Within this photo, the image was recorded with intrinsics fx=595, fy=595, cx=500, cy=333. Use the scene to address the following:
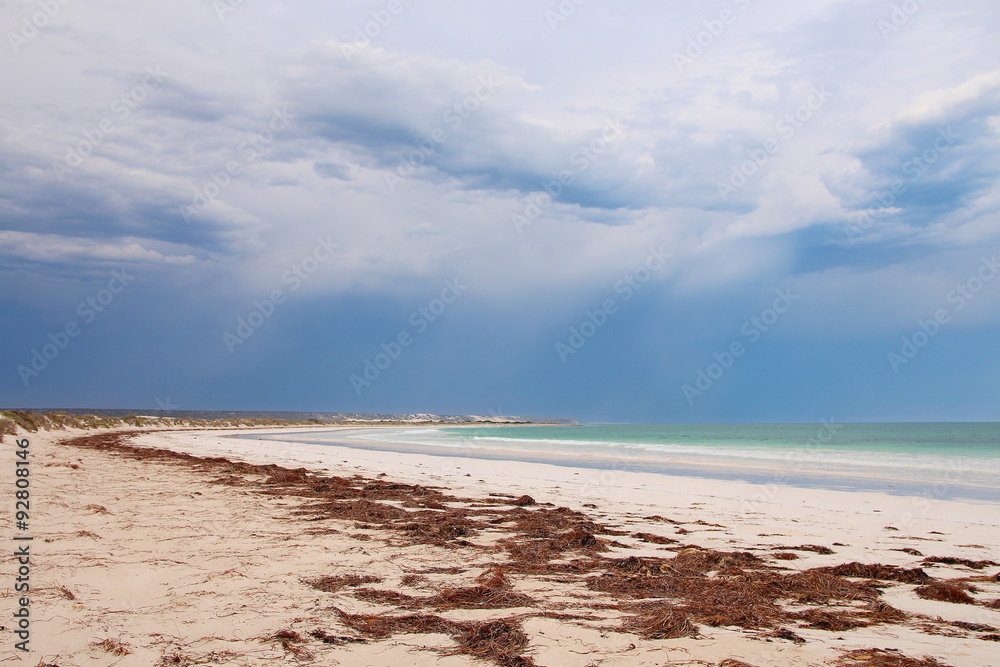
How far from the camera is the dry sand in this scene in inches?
159

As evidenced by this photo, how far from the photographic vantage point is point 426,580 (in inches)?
229

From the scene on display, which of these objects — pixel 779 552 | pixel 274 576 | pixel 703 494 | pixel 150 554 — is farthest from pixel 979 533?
pixel 150 554

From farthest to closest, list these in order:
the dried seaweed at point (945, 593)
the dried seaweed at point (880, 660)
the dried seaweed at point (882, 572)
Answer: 1. the dried seaweed at point (882, 572)
2. the dried seaweed at point (945, 593)
3. the dried seaweed at point (880, 660)

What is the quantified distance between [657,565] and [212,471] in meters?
13.4

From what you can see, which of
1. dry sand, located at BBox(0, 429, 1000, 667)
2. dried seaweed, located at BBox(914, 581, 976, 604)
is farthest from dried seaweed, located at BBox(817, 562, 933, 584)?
dried seaweed, located at BBox(914, 581, 976, 604)

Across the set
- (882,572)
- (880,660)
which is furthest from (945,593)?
(880,660)

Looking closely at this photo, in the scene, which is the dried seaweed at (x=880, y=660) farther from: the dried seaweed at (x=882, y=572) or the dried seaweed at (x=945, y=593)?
the dried seaweed at (x=882, y=572)

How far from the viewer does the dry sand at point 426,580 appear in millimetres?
4031

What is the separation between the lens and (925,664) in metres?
4.01

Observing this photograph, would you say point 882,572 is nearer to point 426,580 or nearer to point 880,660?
point 880,660

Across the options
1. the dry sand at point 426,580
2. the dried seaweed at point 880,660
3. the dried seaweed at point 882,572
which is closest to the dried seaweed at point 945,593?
the dry sand at point 426,580

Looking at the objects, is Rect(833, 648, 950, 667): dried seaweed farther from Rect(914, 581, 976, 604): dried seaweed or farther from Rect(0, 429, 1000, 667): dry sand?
Rect(914, 581, 976, 604): dried seaweed

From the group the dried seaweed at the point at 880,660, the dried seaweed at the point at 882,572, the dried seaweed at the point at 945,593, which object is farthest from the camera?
the dried seaweed at the point at 882,572

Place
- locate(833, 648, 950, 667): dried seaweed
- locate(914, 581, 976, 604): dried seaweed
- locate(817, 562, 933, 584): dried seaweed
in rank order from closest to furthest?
locate(833, 648, 950, 667): dried seaweed, locate(914, 581, 976, 604): dried seaweed, locate(817, 562, 933, 584): dried seaweed
